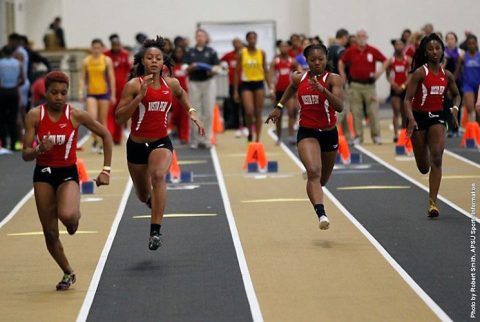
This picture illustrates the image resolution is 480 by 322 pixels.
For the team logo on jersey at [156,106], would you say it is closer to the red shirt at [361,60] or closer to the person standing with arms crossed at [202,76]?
the person standing with arms crossed at [202,76]

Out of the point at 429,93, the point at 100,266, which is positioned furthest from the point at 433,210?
the point at 100,266

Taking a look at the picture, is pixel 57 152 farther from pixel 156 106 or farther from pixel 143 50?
pixel 143 50

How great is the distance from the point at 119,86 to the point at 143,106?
15264 mm

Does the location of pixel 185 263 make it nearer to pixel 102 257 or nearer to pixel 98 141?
pixel 102 257

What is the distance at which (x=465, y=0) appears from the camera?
45.8m

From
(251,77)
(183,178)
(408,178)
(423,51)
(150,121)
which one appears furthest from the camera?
(251,77)

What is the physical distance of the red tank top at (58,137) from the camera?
11.9m

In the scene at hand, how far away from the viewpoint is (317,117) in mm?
15055

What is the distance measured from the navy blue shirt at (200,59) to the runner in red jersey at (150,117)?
13.8 metres

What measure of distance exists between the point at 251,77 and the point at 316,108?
12.5m

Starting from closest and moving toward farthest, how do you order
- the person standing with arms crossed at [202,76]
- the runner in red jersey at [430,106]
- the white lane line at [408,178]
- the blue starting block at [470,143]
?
the runner in red jersey at [430,106] < the white lane line at [408,178] < the blue starting block at [470,143] < the person standing with arms crossed at [202,76]

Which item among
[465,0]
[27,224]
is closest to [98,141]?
[27,224]

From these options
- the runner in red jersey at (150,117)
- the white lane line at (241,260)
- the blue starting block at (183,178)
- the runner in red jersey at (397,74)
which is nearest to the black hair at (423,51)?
the white lane line at (241,260)

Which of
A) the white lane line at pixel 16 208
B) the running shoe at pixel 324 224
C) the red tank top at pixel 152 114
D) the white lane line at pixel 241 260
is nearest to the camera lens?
the white lane line at pixel 241 260
